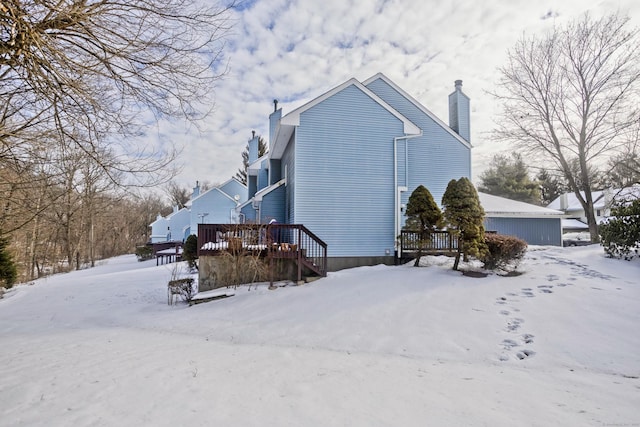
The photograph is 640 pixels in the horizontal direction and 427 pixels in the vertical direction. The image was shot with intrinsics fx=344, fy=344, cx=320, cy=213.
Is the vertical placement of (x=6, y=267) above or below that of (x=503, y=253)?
below

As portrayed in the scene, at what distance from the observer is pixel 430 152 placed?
13.7 metres

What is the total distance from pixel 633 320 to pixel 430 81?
406 inches

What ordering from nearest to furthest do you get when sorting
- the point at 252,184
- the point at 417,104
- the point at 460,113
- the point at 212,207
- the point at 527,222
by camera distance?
the point at 417,104, the point at 460,113, the point at 527,222, the point at 252,184, the point at 212,207

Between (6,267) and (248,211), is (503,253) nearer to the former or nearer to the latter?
(248,211)

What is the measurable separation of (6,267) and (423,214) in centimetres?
1550

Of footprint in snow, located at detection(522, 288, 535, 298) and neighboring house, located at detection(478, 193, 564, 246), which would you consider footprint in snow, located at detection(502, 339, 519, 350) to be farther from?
neighboring house, located at detection(478, 193, 564, 246)

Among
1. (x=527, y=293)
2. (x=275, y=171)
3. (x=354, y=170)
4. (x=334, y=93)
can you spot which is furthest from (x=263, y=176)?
(x=527, y=293)

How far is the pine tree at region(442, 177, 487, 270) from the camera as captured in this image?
9.61 meters

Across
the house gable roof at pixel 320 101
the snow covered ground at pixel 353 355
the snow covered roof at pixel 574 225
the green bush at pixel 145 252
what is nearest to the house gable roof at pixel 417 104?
the house gable roof at pixel 320 101

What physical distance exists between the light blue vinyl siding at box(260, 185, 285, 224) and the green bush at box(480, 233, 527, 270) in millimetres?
8218

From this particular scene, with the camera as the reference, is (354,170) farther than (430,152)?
No

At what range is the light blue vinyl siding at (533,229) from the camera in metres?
17.9

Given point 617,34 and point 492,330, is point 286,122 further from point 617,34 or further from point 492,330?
point 617,34

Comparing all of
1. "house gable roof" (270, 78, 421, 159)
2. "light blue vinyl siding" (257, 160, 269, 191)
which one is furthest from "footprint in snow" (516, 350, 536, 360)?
"light blue vinyl siding" (257, 160, 269, 191)
